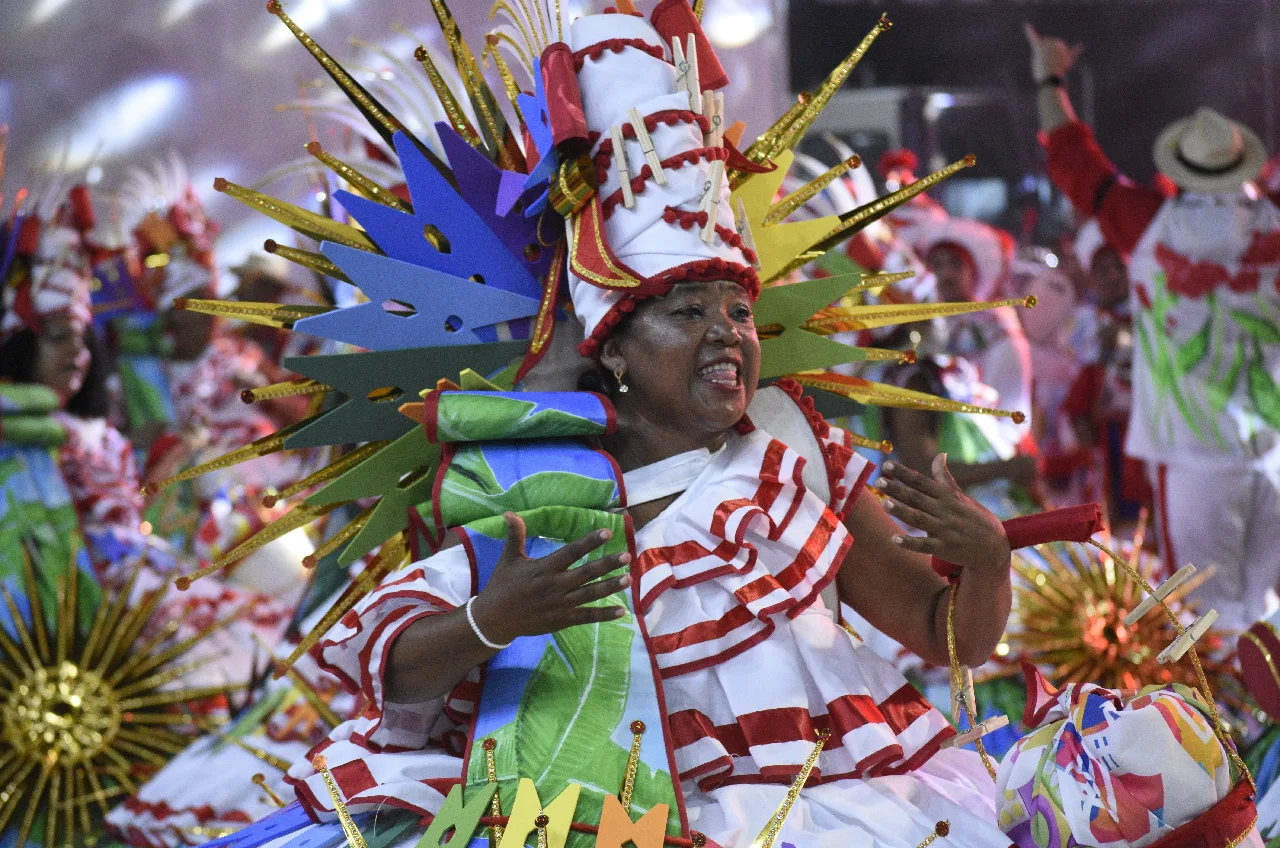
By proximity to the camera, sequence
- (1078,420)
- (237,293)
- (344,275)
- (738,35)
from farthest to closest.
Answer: (1078,420), (237,293), (738,35), (344,275)

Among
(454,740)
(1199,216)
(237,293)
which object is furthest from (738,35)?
(454,740)

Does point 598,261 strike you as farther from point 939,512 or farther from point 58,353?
point 58,353

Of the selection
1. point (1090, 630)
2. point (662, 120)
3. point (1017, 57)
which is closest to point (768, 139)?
point (662, 120)

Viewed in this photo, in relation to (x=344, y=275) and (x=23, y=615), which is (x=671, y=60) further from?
(x=23, y=615)

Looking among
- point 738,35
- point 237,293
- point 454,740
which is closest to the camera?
point 454,740

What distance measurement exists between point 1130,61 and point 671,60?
643cm

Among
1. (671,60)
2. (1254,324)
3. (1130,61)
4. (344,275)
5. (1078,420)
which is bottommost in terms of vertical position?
(1078,420)

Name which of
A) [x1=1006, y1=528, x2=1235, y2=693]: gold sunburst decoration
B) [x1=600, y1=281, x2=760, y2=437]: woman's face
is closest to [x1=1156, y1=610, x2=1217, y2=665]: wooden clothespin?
[x1=600, y1=281, x2=760, y2=437]: woman's face

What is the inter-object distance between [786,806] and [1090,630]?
6.95ft

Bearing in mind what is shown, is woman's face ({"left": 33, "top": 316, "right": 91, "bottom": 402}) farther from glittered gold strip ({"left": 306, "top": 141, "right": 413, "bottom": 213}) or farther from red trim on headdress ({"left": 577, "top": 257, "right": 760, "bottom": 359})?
red trim on headdress ({"left": 577, "top": 257, "right": 760, "bottom": 359})

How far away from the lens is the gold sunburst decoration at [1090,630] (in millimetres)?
3910

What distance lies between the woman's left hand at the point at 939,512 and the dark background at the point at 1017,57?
6002 millimetres

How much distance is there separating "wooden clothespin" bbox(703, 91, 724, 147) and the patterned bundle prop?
100 centimetres

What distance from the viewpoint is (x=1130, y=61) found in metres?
8.20
